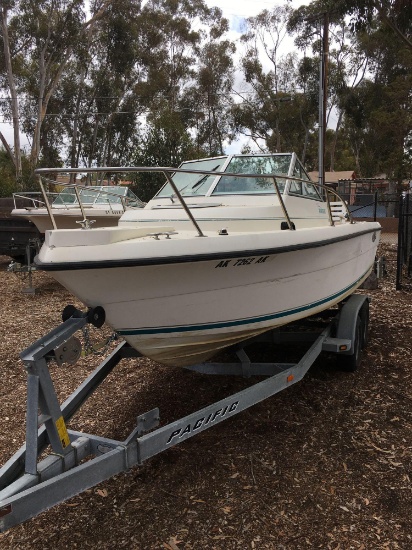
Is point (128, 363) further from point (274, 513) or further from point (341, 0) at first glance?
point (341, 0)

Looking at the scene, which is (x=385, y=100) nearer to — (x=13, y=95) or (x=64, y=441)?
(x=13, y=95)

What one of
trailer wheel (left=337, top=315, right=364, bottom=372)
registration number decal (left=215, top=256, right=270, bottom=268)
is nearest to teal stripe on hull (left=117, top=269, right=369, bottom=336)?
registration number decal (left=215, top=256, right=270, bottom=268)

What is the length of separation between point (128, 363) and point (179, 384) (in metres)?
0.88

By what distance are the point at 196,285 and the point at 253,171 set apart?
2142 millimetres

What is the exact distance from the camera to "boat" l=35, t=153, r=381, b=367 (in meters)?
2.70

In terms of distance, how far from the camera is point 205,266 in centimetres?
290

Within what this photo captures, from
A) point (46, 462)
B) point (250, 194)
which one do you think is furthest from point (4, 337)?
point (46, 462)

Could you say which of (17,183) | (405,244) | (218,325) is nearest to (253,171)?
(218,325)

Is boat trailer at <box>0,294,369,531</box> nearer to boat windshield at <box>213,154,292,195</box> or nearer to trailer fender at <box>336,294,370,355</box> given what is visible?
trailer fender at <box>336,294,370,355</box>

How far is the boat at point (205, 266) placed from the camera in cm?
270

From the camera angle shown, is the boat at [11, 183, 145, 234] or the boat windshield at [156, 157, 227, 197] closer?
the boat windshield at [156, 157, 227, 197]

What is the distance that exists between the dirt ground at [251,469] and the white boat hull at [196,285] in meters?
0.76

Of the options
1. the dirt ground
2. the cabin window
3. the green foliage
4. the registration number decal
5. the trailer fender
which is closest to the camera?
the dirt ground

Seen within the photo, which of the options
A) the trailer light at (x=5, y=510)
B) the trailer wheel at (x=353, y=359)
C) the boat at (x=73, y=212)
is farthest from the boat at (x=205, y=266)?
the boat at (x=73, y=212)
